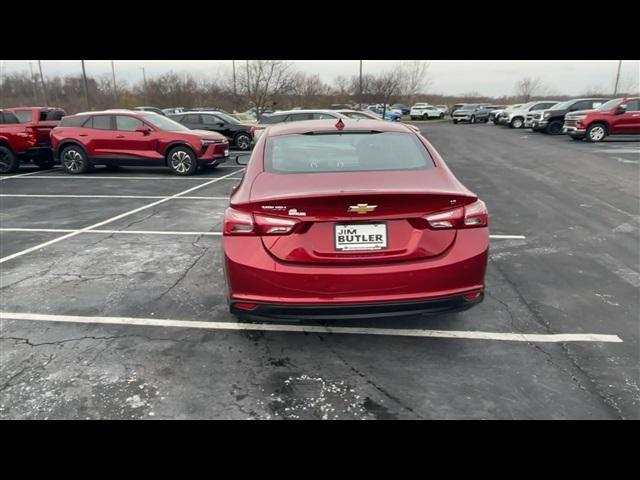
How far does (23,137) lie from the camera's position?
12.3m

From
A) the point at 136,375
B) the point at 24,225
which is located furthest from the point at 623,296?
the point at 24,225

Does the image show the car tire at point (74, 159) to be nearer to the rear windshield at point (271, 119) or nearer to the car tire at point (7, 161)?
the car tire at point (7, 161)

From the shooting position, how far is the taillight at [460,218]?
2748mm

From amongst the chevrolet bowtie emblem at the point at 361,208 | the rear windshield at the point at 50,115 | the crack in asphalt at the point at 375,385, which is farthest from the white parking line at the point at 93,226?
the rear windshield at the point at 50,115

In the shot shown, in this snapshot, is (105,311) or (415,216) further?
(105,311)

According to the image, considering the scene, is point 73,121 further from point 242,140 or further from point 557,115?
point 557,115

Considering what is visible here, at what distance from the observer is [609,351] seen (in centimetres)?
308

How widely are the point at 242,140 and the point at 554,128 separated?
681 inches

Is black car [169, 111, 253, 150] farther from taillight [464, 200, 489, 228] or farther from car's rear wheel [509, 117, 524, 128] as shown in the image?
car's rear wheel [509, 117, 524, 128]

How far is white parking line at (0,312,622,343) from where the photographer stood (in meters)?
3.27

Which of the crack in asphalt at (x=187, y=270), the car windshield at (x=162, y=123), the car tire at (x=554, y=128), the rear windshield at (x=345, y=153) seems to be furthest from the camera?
the car tire at (x=554, y=128)

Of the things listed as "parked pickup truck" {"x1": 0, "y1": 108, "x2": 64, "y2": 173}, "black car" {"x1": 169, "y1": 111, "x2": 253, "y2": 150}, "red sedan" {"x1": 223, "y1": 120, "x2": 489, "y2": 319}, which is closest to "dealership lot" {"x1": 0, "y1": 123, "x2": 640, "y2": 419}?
"red sedan" {"x1": 223, "y1": 120, "x2": 489, "y2": 319}
